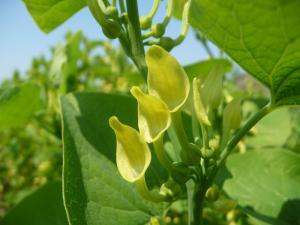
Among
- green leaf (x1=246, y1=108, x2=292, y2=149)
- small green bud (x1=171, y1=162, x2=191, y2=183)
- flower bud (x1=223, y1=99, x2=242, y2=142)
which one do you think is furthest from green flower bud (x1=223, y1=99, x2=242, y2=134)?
green leaf (x1=246, y1=108, x2=292, y2=149)

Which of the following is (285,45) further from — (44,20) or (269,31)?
(44,20)

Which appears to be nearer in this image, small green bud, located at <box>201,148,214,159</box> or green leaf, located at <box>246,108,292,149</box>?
small green bud, located at <box>201,148,214,159</box>

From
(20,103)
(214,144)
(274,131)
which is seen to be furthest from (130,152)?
(274,131)

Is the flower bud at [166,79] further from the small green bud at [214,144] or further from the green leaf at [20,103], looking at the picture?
the green leaf at [20,103]

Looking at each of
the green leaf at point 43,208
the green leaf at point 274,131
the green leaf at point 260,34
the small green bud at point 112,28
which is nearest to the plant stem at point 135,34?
the small green bud at point 112,28

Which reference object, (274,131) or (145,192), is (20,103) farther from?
(274,131)

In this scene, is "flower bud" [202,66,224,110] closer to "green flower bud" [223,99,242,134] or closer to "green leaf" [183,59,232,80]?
"green flower bud" [223,99,242,134]
